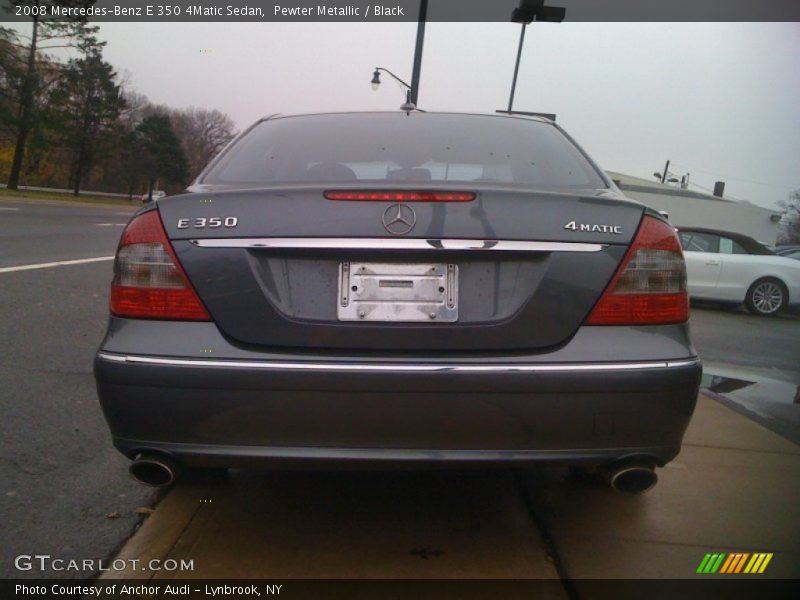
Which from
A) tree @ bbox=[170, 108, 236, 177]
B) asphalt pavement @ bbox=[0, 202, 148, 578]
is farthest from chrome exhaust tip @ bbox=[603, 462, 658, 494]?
tree @ bbox=[170, 108, 236, 177]

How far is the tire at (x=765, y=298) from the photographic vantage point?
12172 mm

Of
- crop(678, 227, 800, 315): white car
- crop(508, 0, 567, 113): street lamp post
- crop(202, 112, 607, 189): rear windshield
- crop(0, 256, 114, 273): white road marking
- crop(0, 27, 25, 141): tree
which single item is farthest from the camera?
crop(0, 27, 25, 141): tree

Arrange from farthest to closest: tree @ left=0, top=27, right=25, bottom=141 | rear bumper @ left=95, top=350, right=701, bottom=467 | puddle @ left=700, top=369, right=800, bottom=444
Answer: tree @ left=0, top=27, right=25, bottom=141, puddle @ left=700, top=369, right=800, bottom=444, rear bumper @ left=95, top=350, right=701, bottom=467

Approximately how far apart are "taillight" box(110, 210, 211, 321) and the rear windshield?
408 millimetres

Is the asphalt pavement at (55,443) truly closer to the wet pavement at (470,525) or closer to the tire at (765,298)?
the wet pavement at (470,525)

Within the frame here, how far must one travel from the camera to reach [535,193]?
235 centimetres

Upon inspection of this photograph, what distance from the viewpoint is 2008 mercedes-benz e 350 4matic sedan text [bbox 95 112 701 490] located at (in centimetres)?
218

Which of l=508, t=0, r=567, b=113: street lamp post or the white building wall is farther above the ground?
l=508, t=0, r=567, b=113: street lamp post

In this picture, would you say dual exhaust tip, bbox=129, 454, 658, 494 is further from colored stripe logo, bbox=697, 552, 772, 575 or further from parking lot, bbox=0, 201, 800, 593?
colored stripe logo, bbox=697, 552, 772, 575

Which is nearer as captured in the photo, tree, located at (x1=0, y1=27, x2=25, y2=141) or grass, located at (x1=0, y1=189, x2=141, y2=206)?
grass, located at (x1=0, y1=189, x2=141, y2=206)

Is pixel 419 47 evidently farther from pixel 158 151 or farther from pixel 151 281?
pixel 158 151

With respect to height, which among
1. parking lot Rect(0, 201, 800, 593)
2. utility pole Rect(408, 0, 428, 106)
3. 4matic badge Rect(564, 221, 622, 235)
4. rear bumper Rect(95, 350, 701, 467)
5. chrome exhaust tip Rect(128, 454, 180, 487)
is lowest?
parking lot Rect(0, 201, 800, 593)
